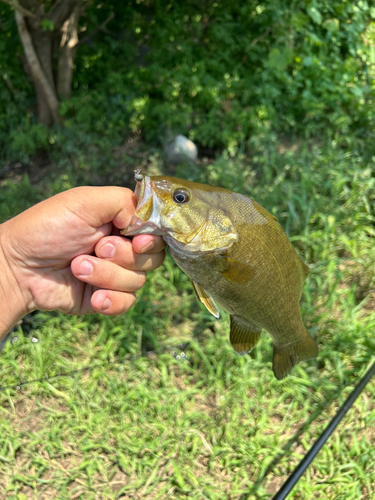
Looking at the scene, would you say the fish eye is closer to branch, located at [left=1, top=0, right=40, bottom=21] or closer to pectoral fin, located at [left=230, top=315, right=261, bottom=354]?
pectoral fin, located at [left=230, top=315, right=261, bottom=354]

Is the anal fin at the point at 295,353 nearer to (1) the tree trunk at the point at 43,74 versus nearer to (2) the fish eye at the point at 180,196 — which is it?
(2) the fish eye at the point at 180,196

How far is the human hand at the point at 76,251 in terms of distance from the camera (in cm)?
174

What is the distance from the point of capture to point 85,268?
6.03ft

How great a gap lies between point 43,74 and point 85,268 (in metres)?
4.15

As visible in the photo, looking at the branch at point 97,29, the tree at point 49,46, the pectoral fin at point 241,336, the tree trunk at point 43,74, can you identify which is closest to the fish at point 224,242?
the pectoral fin at point 241,336

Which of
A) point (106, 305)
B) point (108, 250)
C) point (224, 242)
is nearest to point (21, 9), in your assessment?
point (108, 250)

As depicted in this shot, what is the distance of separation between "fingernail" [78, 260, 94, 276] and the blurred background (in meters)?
1.35

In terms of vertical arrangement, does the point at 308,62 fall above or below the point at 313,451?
above

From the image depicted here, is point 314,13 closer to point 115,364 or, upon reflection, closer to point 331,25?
point 331,25

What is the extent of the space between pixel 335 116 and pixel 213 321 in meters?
3.28

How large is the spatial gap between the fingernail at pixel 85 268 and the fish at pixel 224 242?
437 millimetres

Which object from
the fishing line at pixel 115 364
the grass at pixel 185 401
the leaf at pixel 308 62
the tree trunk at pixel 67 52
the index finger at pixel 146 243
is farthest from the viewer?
the leaf at pixel 308 62

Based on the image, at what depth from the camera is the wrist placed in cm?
190

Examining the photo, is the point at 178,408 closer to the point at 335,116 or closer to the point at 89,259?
the point at 89,259
